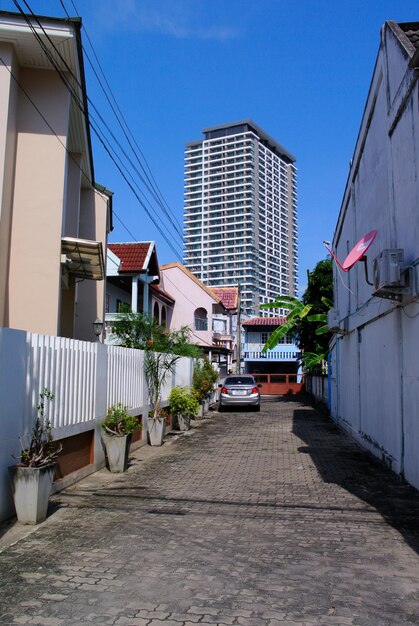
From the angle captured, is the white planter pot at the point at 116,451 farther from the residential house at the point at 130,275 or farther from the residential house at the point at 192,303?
the residential house at the point at 192,303

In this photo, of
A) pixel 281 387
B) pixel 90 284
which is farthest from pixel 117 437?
pixel 281 387

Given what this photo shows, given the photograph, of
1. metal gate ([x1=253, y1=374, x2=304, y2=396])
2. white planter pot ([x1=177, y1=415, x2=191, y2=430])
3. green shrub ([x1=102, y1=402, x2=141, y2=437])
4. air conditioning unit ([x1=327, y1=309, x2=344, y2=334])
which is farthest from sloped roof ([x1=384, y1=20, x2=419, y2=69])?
metal gate ([x1=253, y1=374, x2=304, y2=396])

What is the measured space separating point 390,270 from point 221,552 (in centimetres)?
479

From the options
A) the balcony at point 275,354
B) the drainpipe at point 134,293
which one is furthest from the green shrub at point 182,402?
the balcony at point 275,354

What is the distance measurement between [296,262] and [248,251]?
976 inches

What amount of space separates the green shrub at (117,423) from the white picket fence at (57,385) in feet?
0.51


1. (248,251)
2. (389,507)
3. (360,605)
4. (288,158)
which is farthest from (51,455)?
(288,158)

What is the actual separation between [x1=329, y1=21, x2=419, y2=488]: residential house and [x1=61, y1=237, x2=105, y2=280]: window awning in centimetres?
586

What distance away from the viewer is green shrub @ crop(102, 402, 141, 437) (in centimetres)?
945

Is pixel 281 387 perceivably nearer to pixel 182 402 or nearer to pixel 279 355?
pixel 279 355

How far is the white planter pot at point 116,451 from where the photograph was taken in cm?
927

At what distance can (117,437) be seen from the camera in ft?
30.6

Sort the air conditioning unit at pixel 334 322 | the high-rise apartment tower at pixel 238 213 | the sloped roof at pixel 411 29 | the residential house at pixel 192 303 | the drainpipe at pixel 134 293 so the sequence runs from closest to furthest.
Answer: the sloped roof at pixel 411 29, the air conditioning unit at pixel 334 322, the drainpipe at pixel 134 293, the residential house at pixel 192 303, the high-rise apartment tower at pixel 238 213

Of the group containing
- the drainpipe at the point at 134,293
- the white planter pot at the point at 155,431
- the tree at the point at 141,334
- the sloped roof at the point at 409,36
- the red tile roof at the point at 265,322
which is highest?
the sloped roof at the point at 409,36
